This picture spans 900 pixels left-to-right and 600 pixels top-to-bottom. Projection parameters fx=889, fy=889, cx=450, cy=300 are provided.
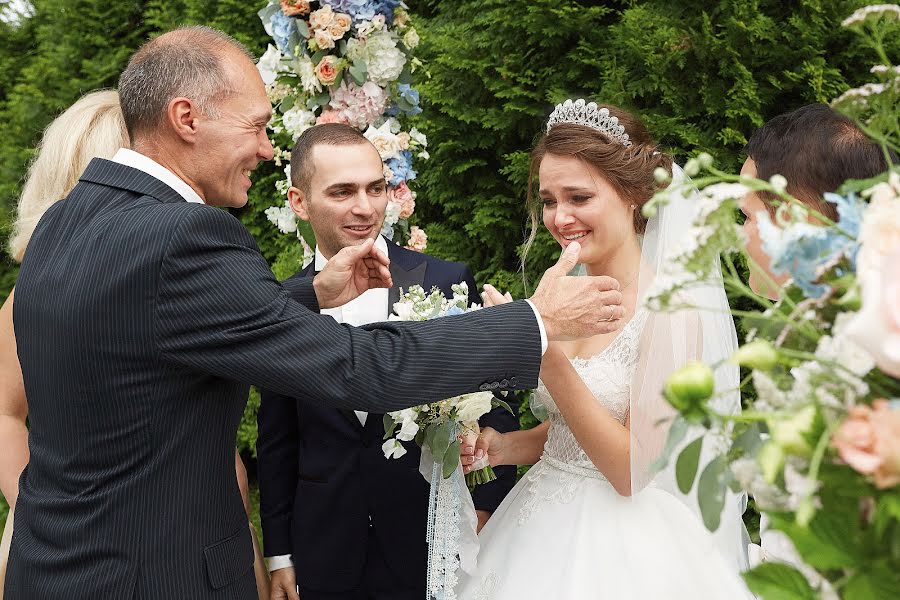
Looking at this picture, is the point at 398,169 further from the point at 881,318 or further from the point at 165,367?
the point at 881,318

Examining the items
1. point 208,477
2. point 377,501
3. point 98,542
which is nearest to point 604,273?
point 377,501

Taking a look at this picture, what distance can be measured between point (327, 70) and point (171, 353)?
6.91ft

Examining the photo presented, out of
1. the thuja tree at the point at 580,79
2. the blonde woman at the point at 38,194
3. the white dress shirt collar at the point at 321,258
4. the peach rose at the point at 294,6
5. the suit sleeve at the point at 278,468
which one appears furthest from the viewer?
the peach rose at the point at 294,6

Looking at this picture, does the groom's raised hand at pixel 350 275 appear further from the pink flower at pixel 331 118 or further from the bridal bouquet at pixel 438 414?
the pink flower at pixel 331 118

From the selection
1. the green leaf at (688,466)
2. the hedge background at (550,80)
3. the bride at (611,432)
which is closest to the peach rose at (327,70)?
the hedge background at (550,80)

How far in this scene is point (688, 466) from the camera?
1069 millimetres

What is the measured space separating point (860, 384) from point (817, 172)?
5.01 ft

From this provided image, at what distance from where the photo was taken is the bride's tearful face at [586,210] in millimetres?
2859

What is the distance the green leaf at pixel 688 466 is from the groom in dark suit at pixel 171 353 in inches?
41.9

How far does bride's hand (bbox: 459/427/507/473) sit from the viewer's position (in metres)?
2.77

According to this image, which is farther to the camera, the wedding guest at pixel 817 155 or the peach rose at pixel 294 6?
the peach rose at pixel 294 6

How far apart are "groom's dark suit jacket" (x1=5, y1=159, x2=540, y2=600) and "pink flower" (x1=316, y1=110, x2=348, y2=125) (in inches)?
67.2

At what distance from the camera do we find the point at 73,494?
2178mm

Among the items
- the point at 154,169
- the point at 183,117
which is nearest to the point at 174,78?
the point at 183,117
